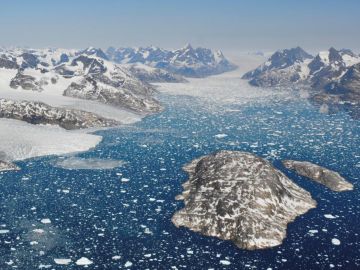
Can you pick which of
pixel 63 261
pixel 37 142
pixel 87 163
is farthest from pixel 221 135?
pixel 63 261

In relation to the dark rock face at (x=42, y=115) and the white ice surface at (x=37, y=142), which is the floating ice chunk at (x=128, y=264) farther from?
the dark rock face at (x=42, y=115)

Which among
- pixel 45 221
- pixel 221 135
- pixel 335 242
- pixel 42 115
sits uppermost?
pixel 335 242

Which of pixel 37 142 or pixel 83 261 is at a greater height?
pixel 83 261

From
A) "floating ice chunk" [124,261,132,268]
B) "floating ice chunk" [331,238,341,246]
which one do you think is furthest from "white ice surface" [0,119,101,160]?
"floating ice chunk" [331,238,341,246]

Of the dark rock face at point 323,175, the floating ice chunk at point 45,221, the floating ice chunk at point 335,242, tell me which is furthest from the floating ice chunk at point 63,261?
the dark rock face at point 323,175

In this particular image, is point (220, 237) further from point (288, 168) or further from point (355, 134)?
point (355, 134)

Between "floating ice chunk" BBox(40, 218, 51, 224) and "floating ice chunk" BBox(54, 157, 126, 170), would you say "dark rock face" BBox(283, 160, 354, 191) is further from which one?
"floating ice chunk" BBox(40, 218, 51, 224)

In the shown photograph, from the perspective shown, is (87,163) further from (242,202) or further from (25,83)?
(25,83)
